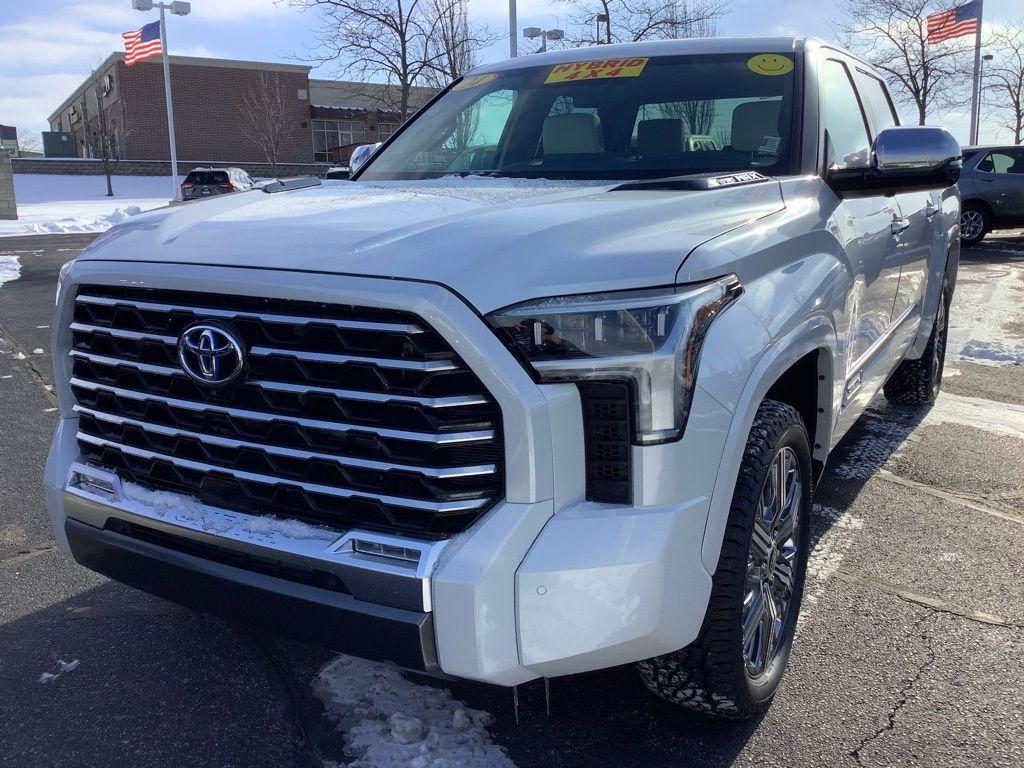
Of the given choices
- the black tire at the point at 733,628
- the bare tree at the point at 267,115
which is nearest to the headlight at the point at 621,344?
the black tire at the point at 733,628

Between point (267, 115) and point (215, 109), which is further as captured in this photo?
point (215, 109)

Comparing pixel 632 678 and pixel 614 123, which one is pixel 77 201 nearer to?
pixel 614 123

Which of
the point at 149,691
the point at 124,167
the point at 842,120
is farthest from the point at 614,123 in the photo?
the point at 124,167

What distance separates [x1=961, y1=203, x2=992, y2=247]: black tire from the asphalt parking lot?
13.5 meters

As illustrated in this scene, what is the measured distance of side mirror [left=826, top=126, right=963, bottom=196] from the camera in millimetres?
3031

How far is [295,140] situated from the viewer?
171 feet

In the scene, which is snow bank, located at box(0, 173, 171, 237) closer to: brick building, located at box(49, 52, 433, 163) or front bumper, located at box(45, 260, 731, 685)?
brick building, located at box(49, 52, 433, 163)

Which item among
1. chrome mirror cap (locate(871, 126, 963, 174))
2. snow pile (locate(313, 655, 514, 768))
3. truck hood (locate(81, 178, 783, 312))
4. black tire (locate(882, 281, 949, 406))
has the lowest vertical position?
snow pile (locate(313, 655, 514, 768))

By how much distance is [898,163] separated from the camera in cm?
304

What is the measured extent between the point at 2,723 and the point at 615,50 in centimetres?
326

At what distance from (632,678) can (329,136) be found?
5435cm

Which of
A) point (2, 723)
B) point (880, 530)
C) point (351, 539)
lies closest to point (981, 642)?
point (880, 530)

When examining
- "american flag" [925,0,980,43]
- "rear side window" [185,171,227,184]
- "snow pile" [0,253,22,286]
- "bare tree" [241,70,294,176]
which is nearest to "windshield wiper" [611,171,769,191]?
"snow pile" [0,253,22,286]

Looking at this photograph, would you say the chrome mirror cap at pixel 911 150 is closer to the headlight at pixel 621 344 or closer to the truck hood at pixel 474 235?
the truck hood at pixel 474 235
